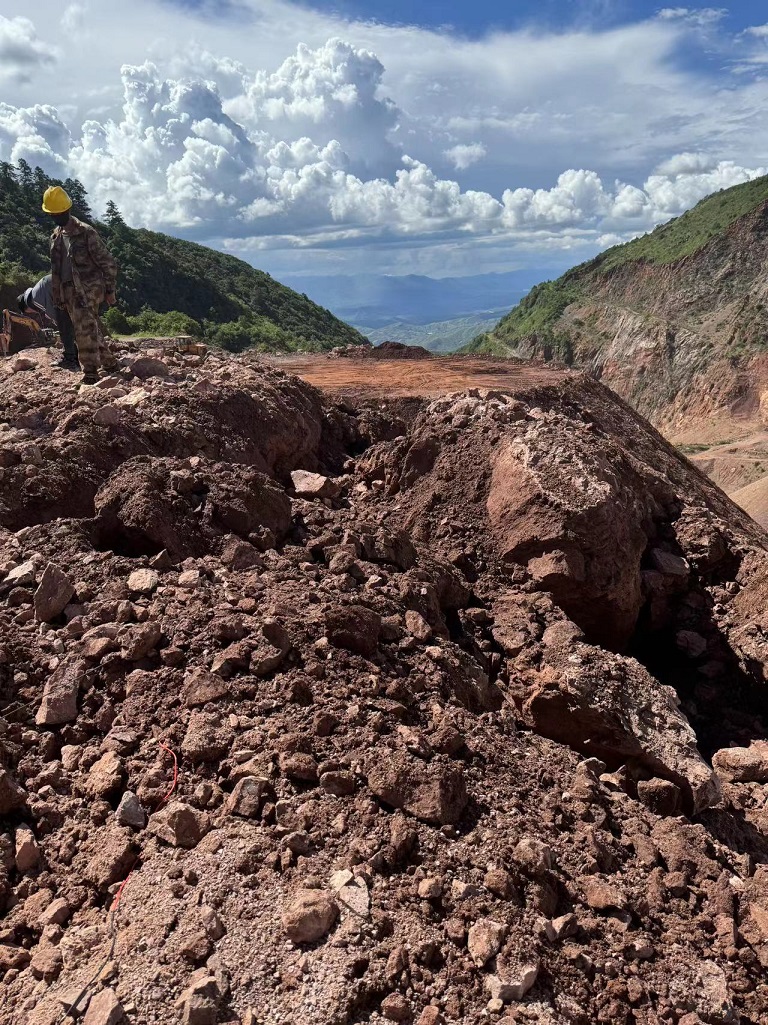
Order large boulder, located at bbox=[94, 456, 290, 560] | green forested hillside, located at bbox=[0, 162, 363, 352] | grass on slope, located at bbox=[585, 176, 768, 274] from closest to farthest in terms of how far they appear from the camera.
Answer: large boulder, located at bbox=[94, 456, 290, 560], green forested hillside, located at bbox=[0, 162, 363, 352], grass on slope, located at bbox=[585, 176, 768, 274]

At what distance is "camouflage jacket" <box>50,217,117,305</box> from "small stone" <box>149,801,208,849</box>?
6.73m

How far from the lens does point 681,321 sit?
160 feet

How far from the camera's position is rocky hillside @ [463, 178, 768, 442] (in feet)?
140

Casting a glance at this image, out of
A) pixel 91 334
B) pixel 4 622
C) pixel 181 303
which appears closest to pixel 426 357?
pixel 91 334

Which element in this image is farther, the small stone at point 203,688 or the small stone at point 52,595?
the small stone at point 52,595

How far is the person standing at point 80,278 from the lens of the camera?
7.97 m

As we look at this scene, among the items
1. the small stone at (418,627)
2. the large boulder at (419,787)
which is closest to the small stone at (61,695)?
the large boulder at (419,787)

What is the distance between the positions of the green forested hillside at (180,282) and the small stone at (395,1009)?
1229 inches

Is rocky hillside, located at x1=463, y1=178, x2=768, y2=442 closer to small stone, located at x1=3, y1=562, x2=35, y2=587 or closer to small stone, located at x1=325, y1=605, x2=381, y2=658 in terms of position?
small stone, located at x1=325, y1=605, x2=381, y2=658

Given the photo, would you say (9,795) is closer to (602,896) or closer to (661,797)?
(602,896)

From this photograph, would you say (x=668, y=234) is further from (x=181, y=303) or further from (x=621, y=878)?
(x=621, y=878)

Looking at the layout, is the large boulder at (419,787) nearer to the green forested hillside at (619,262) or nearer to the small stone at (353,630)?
the small stone at (353,630)

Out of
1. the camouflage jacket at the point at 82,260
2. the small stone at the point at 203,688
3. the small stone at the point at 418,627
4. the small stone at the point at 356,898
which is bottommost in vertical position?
the small stone at the point at 356,898

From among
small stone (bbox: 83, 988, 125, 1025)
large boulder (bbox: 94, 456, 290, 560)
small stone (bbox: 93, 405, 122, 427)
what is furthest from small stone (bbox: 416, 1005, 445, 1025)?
small stone (bbox: 93, 405, 122, 427)
